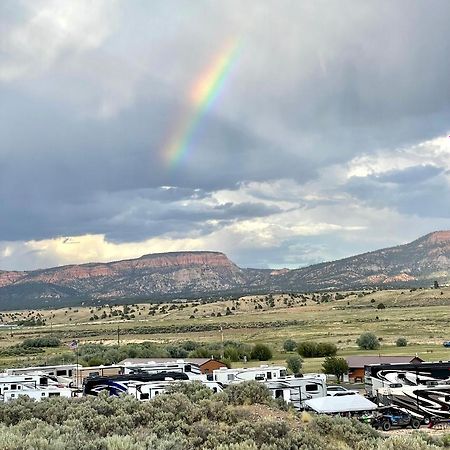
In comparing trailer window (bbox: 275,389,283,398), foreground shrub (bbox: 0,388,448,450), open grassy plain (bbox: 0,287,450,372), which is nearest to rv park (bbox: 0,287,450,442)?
trailer window (bbox: 275,389,283,398)

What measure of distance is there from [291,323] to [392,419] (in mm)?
88957

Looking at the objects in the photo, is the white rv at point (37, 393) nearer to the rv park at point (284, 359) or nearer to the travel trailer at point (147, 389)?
the rv park at point (284, 359)

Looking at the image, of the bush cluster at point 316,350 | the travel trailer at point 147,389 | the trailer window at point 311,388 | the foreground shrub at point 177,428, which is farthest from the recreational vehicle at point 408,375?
the bush cluster at point 316,350

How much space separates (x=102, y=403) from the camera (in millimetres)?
18438

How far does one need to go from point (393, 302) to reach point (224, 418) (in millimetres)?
135419

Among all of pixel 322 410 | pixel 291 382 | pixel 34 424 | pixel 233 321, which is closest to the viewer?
pixel 34 424

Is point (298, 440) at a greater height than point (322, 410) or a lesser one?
greater

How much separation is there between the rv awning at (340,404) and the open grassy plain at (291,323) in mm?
26743

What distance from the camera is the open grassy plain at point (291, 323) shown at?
8206cm

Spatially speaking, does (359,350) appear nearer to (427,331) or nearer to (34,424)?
(427,331)

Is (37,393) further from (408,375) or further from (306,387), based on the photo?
(408,375)

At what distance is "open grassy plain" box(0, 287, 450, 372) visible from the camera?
269 ft

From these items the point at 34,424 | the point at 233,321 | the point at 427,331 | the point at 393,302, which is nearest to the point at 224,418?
the point at 34,424

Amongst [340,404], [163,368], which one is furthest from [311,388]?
[163,368]
